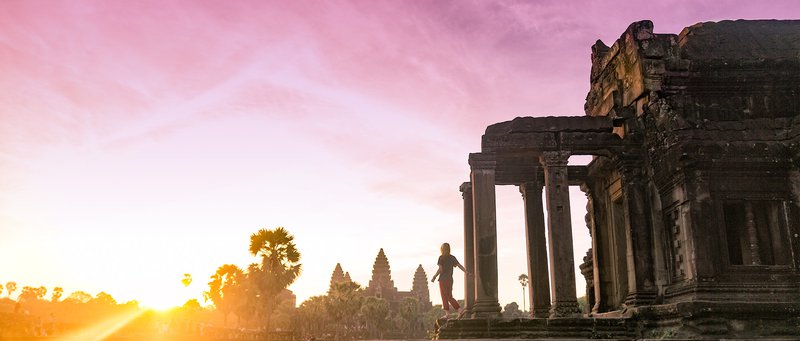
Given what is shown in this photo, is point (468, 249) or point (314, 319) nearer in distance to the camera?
point (468, 249)

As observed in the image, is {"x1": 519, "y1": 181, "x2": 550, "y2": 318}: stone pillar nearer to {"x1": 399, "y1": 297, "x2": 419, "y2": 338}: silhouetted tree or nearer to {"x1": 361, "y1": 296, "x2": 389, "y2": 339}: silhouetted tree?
{"x1": 361, "y1": 296, "x2": 389, "y2": 339}: silhouetted tree

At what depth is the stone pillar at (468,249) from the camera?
15.5 metres

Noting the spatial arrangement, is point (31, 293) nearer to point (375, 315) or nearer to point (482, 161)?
point (375, 315)

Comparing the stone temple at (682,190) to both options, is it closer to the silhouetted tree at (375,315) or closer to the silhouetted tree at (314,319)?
the silhouetted tree at (314,319)

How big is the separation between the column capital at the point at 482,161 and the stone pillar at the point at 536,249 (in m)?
3.24

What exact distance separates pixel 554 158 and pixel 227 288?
4952cm

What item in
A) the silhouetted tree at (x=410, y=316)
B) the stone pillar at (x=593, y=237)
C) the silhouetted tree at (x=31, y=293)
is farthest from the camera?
the silhouetted tree at (x=31, y=293)

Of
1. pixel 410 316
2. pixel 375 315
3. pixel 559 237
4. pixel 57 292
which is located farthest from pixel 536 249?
pixel 57 292

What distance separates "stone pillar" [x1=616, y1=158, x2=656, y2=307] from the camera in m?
13.8

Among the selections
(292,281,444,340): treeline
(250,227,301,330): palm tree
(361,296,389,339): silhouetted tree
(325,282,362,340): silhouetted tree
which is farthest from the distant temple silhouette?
(250,227,301,330): palm tree

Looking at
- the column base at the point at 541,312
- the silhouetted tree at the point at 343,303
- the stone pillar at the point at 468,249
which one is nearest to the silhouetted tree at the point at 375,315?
the silhouetted tree at the point at 343,303

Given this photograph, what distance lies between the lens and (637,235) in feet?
46.3

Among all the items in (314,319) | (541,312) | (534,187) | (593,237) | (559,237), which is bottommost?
(314,319)

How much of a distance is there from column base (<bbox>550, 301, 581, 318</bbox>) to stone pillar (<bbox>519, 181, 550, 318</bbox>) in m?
1.52
